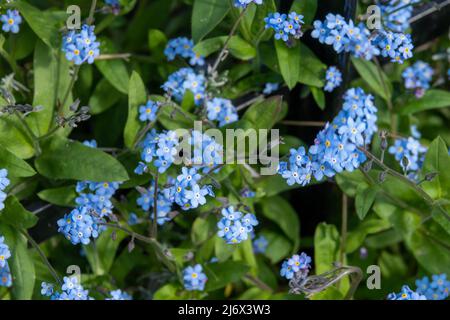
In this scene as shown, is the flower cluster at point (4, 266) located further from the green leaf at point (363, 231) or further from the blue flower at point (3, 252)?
the green leaf at point (363, 231)

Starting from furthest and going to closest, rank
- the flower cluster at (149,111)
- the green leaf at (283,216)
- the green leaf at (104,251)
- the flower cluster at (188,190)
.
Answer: the green leaf at (283,216)
the green leaf at (104,251)
the flower cluster at (149,111)
the flower cluster at (188,190)

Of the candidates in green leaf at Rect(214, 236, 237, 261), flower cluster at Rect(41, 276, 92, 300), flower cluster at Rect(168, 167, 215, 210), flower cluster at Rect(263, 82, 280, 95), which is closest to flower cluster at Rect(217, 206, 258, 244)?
flower cluster at Rect(168, 167, 215, 210)

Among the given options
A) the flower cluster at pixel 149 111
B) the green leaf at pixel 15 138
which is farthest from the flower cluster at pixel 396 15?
the green leaf at pixel 15 138

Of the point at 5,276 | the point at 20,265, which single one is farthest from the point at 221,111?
the point at 5,276

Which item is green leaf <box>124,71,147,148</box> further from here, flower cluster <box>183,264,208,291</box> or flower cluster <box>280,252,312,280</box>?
flower cluster <box>280,252,312,280</box>

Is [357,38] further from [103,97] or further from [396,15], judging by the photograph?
[103,97]

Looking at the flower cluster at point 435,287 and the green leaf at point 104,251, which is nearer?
the flower cluster at point 435,287
